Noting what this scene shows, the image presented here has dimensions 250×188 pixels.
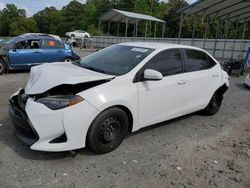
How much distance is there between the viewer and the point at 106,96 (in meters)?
3.43

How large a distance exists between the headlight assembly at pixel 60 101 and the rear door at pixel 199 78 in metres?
2.27

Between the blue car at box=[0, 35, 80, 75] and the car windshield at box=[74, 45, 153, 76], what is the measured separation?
6313mm

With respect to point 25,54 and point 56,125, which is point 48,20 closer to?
point 25,54

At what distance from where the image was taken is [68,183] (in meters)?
2.94

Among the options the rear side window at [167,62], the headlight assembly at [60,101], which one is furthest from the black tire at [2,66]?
the rear side window at [167,62]

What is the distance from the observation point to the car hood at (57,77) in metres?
3.41

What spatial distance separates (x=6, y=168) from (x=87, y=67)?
1.95m

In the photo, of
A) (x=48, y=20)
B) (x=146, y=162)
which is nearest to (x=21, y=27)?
(x=48, y=20)

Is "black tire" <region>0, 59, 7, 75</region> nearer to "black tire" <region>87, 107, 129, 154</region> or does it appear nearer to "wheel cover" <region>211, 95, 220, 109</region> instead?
"black tire" <region>87, 107, 129, 154</region>

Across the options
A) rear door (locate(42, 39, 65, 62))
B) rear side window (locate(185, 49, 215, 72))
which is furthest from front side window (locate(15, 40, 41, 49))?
rear side window (locate(185, 49, 215, 72))

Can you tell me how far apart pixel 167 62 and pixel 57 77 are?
1916mm

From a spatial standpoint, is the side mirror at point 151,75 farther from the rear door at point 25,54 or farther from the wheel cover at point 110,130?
the rear door at point 25,54

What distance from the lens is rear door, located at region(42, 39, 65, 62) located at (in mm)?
10688

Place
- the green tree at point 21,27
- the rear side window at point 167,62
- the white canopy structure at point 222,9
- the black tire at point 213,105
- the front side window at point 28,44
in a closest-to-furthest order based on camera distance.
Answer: the rear side window at point 167,62
the black tire at point 213,105
the front side window at point 28,44
the white canopy structure at point 222,9
the green tree at point 21,27
